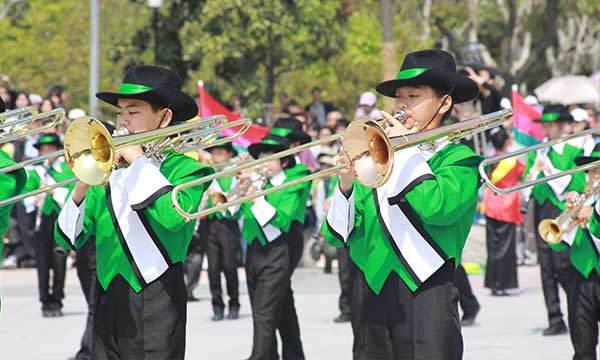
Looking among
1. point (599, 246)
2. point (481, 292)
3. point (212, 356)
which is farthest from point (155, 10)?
point (599, 246)

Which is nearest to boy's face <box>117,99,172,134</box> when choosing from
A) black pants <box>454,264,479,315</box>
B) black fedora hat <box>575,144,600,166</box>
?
black fedora hat <box>575,144,600,166</box>

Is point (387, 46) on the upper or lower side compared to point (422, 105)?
lower

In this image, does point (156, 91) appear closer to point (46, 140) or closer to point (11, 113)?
point (11, 113)

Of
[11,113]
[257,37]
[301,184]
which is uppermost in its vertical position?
[11,113]

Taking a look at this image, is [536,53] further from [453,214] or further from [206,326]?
[453,214]

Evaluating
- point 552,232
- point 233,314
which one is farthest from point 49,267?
point 552,232

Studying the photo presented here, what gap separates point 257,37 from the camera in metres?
28.3

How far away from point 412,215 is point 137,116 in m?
1.51

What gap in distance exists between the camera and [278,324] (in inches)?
425

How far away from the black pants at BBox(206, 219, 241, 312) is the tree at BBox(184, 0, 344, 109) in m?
13.5

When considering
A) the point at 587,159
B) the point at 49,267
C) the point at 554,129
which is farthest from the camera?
the point at 49,267

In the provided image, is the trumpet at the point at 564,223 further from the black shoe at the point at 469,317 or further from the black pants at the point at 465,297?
the black shoe at the point at 469,317

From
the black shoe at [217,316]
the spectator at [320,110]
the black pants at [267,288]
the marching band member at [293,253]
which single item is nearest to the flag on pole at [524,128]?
the black shoe at [217,316]

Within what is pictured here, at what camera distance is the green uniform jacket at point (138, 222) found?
22.4ft
